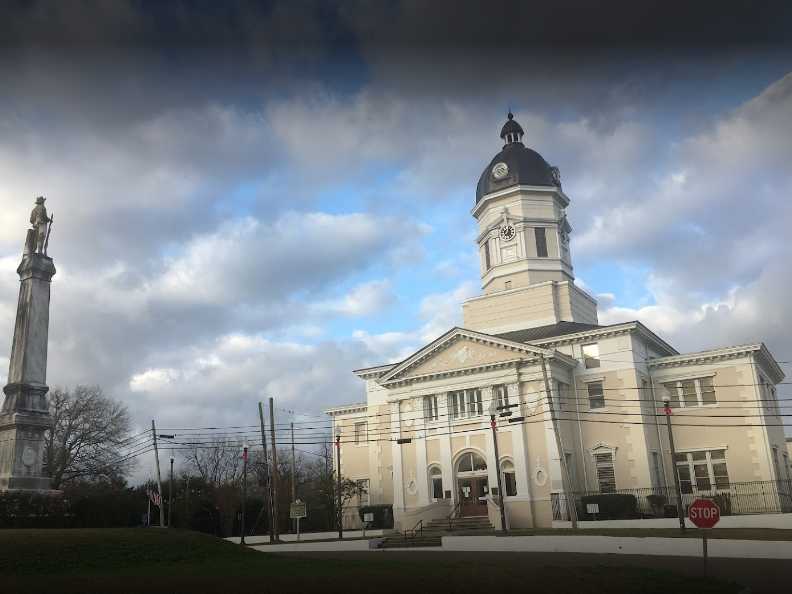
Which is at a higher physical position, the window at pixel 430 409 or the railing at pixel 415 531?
the window at pixel 430 409

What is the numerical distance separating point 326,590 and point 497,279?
42.2 m

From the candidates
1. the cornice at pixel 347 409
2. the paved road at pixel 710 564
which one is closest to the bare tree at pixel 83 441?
the cornice at pixel 347 409

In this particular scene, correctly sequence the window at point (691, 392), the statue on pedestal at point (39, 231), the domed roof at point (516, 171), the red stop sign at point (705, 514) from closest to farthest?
the red stop sign at point (705, 514) < the statue on pedestal at point (39, 231) < the window at point (691, 392) < the domed roof at point (516, 171)

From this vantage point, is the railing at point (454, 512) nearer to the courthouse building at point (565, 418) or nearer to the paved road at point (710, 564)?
the courthouse building at point (565, 418)

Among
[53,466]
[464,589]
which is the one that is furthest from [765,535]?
[53,466]

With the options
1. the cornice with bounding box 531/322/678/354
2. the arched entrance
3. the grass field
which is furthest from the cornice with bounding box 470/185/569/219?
the grass field

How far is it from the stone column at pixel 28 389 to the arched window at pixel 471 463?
78.5 ft

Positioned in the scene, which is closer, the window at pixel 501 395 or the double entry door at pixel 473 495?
the double entry door at pixel 473 495

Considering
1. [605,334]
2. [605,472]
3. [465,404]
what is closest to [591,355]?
[605,334]

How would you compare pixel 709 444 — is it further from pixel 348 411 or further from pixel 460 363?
pixel 348 411

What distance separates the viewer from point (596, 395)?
46.5 meters

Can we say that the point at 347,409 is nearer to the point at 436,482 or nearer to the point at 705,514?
the point at 436,482

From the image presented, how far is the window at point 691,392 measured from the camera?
45.2 metres

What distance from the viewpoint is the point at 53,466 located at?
58125 mm
